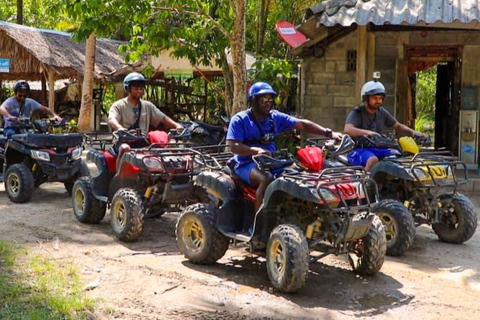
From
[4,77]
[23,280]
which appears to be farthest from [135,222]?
[4,77]

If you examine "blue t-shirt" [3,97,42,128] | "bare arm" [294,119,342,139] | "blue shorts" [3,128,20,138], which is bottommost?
"blue shorts" [3,128,20,138]

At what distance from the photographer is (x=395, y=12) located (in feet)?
34.3

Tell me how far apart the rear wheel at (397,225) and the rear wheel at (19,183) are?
5.08m

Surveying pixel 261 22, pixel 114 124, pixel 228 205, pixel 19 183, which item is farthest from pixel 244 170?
pixel 261 22

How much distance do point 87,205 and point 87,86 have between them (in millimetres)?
12080

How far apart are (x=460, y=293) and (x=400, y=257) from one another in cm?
122

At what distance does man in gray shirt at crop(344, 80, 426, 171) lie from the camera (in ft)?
24.4

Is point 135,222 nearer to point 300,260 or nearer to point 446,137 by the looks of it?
point 300,260

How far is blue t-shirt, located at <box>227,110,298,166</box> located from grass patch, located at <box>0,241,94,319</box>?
181 cm

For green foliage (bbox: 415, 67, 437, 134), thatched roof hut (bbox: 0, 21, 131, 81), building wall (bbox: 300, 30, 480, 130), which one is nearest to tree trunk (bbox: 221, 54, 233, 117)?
building wall (bbox: 300, 30, 480, 130)

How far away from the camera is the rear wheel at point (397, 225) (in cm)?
663

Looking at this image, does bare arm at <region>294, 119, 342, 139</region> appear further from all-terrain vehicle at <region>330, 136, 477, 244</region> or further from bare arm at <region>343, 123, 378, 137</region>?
bare arm at <region>343, 123, 378, 137</region>

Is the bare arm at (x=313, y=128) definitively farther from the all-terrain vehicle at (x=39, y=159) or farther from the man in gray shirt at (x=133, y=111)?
the all-terrain vehicle at (x=39, y=159)

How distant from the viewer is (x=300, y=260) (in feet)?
16.9
